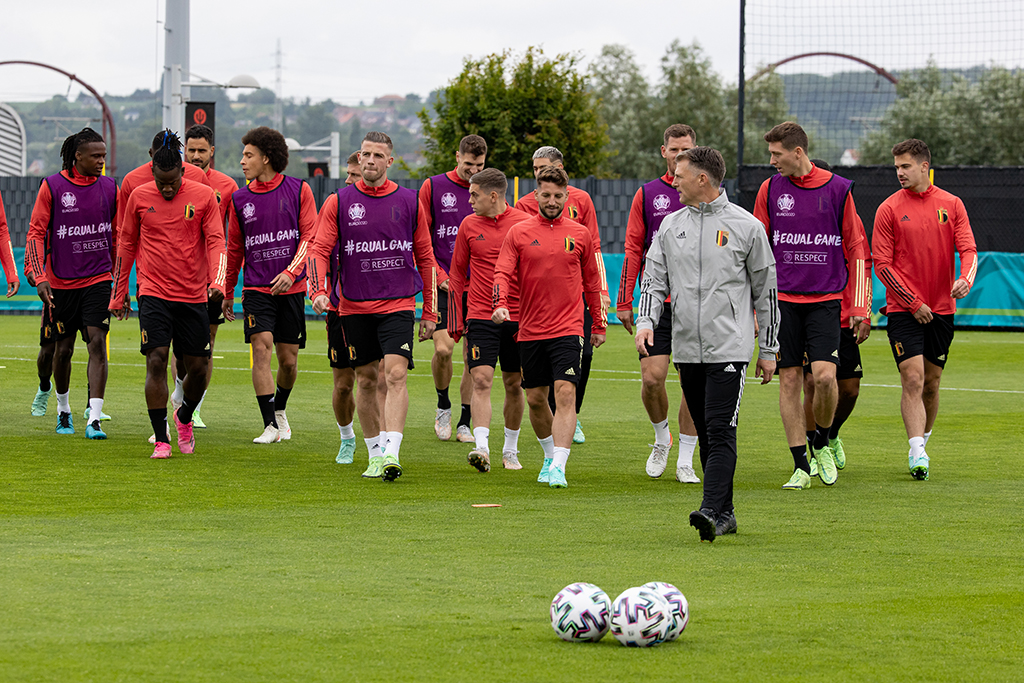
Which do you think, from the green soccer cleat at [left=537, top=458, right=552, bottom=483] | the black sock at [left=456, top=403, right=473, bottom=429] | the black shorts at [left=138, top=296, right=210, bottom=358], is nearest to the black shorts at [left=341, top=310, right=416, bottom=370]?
the green soccer cleat at [left=537, top=458, right=552, bottom=483]

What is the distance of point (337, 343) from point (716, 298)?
3.21 meters

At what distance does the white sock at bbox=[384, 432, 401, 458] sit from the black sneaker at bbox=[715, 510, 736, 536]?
2538 millimetres

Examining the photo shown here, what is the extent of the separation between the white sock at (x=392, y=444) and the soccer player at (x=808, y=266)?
97.0 inches

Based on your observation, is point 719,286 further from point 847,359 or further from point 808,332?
point 847,359

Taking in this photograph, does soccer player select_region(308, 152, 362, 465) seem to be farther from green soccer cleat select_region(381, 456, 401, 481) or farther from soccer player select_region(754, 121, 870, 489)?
soccer player select_region(754, 121, 870, 489)

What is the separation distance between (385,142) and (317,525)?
3.10 metres

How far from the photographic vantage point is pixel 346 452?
32.2ft

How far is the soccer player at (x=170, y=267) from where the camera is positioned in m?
9.72

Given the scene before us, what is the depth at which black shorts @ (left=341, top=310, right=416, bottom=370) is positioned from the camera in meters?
8.96

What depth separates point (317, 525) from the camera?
707cm

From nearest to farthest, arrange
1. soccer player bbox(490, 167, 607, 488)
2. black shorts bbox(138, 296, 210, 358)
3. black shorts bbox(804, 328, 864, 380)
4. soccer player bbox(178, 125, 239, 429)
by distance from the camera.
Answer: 1. soccer player bbox(490, 167, 607, 488)
2. black shorts bbox(804, 328, 864, 380)
3. black shorts bbox(138, 296, 210, 358)
4. soccer player bbox(178, 125, 239, 429)

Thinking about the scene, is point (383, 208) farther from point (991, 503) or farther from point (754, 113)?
point (754, 113)

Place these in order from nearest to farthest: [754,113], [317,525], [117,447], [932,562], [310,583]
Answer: [310,583]
[932,562]
[317,525]
[117,447]
[754,113]

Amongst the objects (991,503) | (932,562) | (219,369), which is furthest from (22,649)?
(219,369)
